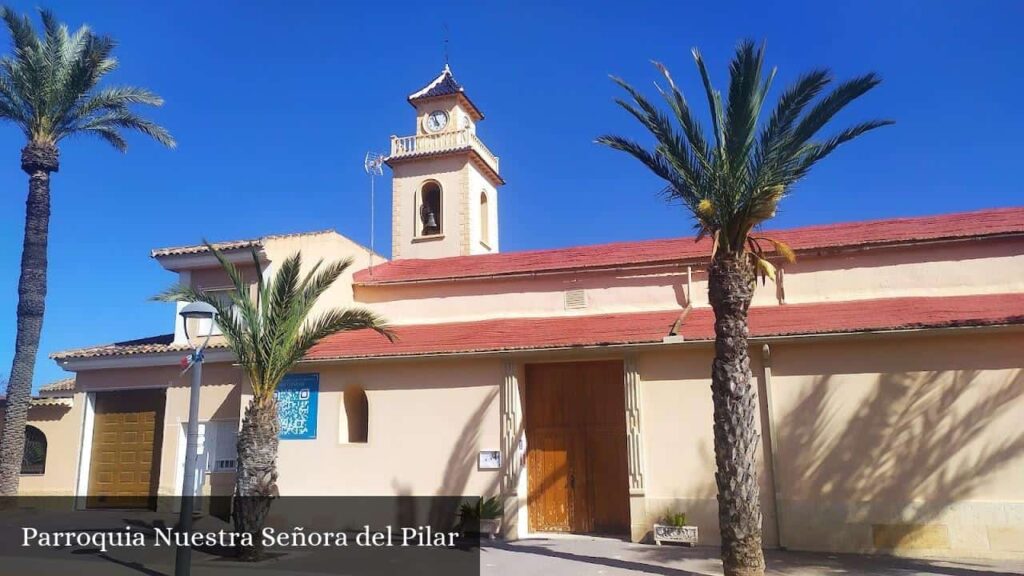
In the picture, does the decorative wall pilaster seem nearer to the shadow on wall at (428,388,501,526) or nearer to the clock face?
the shadow on wall at (428,388,501,526)

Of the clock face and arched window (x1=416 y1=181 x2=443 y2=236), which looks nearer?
arched window (x1=416 y1=181 x2=443 y2=236)

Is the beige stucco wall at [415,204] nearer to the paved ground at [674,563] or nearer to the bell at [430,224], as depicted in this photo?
the bell at [430,224]

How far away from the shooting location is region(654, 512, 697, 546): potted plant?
1283cm

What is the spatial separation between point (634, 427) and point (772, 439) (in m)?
2.46

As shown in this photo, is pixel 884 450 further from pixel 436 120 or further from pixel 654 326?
pixel 436 120

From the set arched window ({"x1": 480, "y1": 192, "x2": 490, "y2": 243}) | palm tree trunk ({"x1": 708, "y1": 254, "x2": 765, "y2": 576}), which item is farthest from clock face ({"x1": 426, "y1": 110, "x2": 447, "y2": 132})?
palm tree trunk ({"x1": 708, "y1": 254, "x2": 765, "y2": 576})

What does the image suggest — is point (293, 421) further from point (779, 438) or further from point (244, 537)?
point (779, 438)

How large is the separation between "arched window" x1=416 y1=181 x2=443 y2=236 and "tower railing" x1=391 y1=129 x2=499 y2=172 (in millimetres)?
1337

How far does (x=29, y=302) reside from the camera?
18.9 m

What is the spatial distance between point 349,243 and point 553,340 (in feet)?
23.7

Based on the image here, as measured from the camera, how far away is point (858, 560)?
11641 millimetres

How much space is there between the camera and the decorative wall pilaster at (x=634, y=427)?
13516 mm

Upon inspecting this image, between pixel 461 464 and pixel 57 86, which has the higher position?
pixel 57 86

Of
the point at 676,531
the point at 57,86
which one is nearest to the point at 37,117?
the point at 57,86
